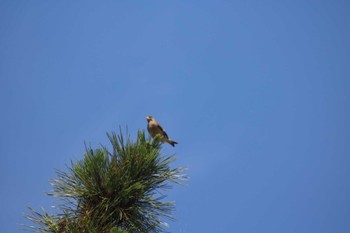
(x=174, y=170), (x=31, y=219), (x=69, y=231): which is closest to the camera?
(x=69, y=231)

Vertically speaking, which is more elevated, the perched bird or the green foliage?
the perched bird

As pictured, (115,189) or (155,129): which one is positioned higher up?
(155,129)

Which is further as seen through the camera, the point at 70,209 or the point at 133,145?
the point at 133,145

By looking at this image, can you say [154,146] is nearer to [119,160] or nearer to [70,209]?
[119,160]

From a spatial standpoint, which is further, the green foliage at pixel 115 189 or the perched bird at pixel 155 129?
the perched bird at pixel 155 129

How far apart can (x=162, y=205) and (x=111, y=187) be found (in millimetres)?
580

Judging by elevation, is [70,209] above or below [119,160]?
below

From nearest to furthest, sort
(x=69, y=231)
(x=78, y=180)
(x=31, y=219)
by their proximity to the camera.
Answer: (x=69, y=231) < (x=31, y=219) < (x=78, y=180)

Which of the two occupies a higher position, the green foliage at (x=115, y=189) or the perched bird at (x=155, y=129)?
the perched bird at (x=155, y=129)

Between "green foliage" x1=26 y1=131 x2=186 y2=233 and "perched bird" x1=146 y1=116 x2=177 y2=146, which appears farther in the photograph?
"perched bird" x1=146 y1=116 x2=177 y2=146

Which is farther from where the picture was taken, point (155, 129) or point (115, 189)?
point (155, 129)

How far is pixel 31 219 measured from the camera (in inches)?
139

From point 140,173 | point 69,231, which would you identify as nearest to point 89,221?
point 69,231

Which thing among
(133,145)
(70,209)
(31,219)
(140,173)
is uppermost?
(133,145)
